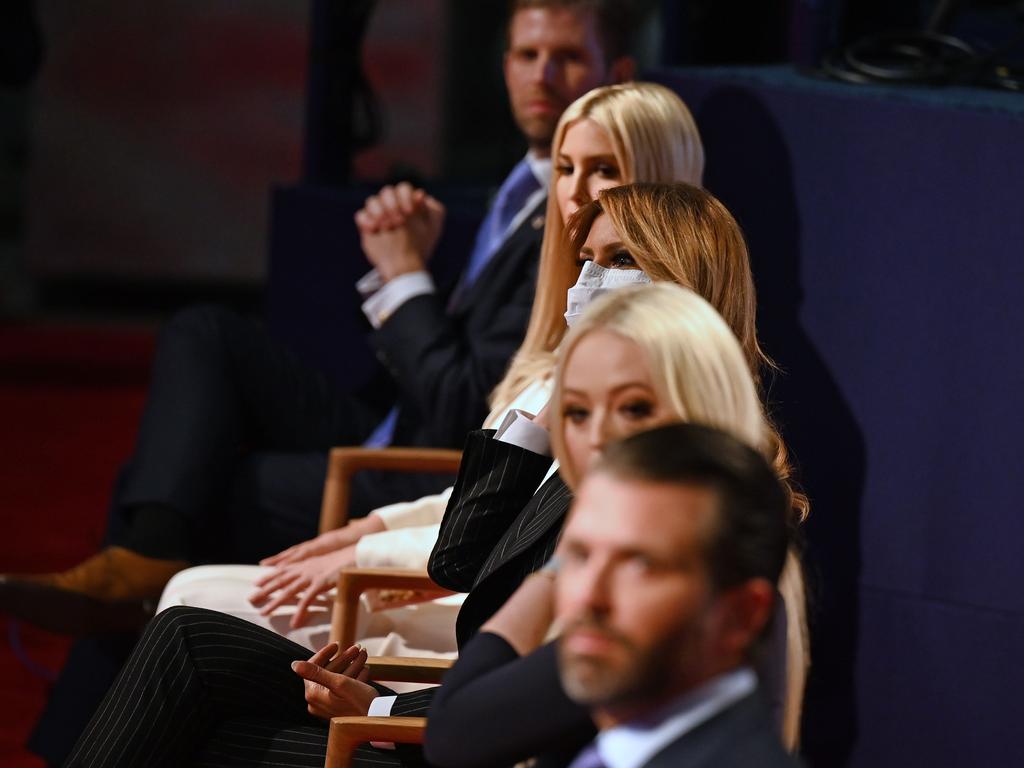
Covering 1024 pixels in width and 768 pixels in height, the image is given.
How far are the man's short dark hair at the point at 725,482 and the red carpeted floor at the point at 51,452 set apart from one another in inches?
83.9

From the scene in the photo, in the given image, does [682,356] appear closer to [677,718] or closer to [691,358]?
[691,358]

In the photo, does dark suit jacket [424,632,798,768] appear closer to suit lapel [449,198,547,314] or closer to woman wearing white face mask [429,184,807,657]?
woman wearing white face mask [429,184,807,657]

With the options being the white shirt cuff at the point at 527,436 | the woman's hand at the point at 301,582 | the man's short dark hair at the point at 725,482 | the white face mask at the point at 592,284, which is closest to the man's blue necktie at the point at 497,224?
the woman's hand at the point at 301,582

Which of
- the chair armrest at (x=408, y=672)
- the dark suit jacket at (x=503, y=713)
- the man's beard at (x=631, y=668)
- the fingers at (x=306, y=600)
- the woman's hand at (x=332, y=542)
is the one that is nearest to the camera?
the man's beard at (x=631, y=668)

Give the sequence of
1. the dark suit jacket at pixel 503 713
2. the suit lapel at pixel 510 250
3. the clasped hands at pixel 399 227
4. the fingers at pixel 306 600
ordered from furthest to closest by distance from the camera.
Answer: the clasped hands at pixel 399 227
the suit lapel at pixel 510 250
the fingers at pixel 306 600
the dark suit jacket at pixel 503 713

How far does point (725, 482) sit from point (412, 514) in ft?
4.96

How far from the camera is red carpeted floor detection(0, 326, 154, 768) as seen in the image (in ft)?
11.8

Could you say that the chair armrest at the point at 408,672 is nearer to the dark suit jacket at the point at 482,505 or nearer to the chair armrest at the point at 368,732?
the dark suit jacket at the point at 482,505

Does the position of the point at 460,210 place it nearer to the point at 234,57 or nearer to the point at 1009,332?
the point at 1009,332

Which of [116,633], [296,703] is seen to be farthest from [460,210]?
[296,703]

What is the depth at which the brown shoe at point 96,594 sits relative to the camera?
116 inches

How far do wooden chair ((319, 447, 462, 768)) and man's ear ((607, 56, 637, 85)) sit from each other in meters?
0.89

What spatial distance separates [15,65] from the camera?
4.88m

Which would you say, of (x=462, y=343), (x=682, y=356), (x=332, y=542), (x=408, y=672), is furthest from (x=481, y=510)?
(x=462, y=343)
